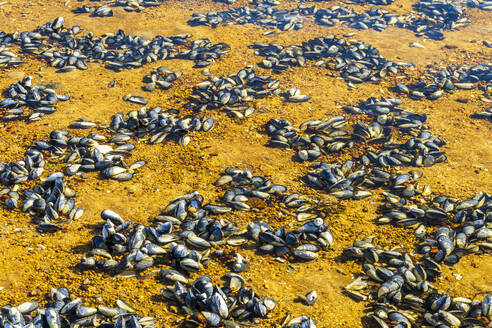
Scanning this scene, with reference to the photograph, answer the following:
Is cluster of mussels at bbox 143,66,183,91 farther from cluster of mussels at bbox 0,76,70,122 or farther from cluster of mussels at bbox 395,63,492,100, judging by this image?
cluster of mussels at bbox 395,63,492,100

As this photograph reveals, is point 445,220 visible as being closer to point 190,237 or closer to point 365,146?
point 365,146

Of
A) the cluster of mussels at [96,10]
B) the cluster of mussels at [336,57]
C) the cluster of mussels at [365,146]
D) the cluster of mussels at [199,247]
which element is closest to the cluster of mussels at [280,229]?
the cluster of mussels at [199,247]

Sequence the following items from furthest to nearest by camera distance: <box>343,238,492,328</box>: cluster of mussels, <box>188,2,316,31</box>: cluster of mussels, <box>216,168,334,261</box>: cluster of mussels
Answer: <box>188,2,316,31</box>: cluster of mussels < <box>216,168,334,261</box>: cluster of mussels < <box>343,238,492,328</box>: cluster of mussels

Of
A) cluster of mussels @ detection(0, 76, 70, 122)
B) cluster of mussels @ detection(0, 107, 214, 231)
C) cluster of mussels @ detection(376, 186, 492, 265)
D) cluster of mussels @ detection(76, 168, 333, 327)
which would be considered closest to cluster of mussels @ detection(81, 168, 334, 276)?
cluster of mussels @ detection(76, 168, 333, 327)

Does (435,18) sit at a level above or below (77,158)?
above

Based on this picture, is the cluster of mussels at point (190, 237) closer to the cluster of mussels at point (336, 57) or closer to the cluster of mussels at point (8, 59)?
the cluster of mussels at point (336, 57)

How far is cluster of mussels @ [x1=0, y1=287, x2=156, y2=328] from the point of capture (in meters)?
5.08

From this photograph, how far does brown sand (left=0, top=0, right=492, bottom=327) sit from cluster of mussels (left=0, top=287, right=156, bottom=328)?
0.68 ft

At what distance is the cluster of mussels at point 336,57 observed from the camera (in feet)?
39.1

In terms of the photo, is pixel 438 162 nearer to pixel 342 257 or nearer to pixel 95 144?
pixel 342 257

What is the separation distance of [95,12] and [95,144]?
26.3 ft

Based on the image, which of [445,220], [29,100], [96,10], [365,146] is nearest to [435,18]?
[365,146]

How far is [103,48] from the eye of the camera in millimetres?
12312

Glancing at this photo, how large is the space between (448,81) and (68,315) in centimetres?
1076
